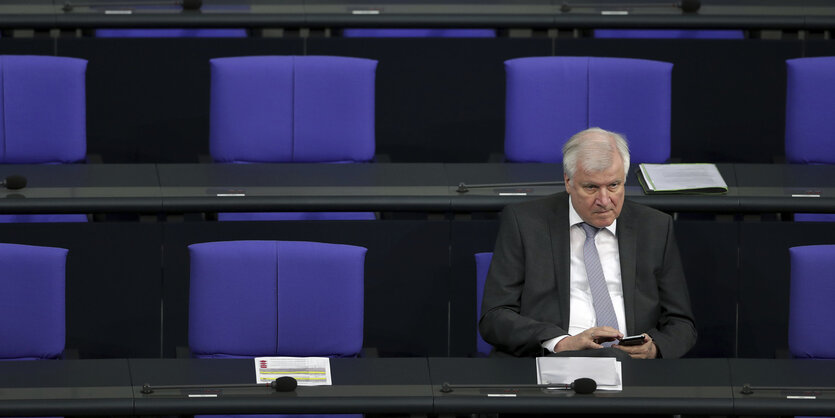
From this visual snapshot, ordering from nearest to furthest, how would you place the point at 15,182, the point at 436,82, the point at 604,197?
the point at 604,197 < the point at 15,182 < the point at 436,82

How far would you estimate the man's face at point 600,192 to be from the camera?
8.04 ft

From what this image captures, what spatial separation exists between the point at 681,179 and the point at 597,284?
530mm

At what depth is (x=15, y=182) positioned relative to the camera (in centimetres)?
285

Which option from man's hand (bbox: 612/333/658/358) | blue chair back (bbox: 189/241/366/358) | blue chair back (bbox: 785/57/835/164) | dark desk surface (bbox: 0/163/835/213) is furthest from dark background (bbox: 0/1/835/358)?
man's hand (bbox: 612/333/658/358)

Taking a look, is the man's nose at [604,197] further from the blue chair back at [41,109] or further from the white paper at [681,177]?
the blue chair back at [41,109]

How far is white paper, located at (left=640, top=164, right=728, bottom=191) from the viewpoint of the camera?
9.46 feet

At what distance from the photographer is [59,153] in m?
3.28

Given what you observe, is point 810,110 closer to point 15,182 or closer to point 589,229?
point 589,229
